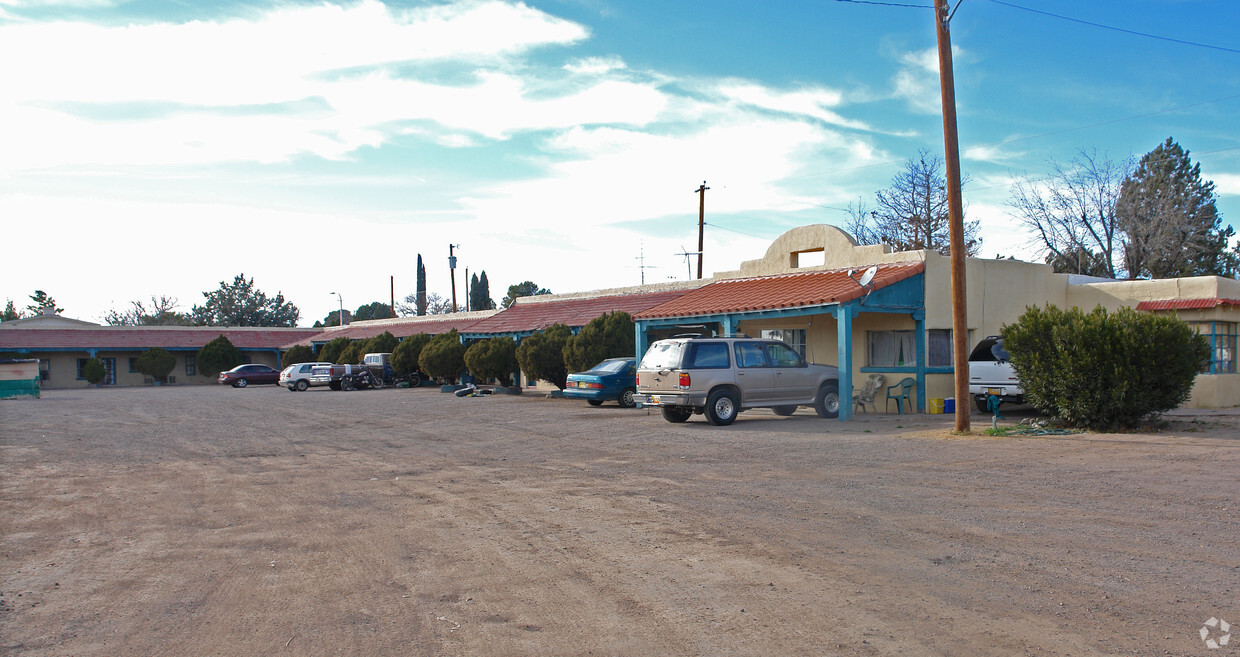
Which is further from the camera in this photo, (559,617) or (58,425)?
(58,425)

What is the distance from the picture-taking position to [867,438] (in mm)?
14883

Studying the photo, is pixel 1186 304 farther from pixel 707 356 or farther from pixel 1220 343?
pixel 707 356

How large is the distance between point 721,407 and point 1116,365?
6.97m

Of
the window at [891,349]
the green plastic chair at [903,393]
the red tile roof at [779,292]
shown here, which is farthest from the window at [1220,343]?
the red tile roof at [779,292]

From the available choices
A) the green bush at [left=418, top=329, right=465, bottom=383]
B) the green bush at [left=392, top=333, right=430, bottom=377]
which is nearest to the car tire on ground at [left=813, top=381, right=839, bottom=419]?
the green bush at [left=418, top=329, right=465, bottom=383]

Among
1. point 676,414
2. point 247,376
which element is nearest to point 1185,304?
point 676,414

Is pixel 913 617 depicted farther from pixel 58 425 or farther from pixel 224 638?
pixel 58 425

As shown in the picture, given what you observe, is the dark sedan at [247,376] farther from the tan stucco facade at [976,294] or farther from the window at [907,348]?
the window at [907,348]

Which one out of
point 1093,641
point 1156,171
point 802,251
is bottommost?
point 1093,641

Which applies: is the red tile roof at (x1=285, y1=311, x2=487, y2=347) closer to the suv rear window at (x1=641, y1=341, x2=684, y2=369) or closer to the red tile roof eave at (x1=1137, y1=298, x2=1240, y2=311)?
the suv rear window at (x1=641, y1=341, x2=684, y2=369)

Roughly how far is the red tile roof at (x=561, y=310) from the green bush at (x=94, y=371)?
29.5 meters

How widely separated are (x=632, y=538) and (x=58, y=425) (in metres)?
19.0

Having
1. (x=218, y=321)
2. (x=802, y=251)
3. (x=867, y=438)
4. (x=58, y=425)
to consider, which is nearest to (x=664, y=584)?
(x=867, y=438)

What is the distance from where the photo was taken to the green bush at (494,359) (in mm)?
32969
